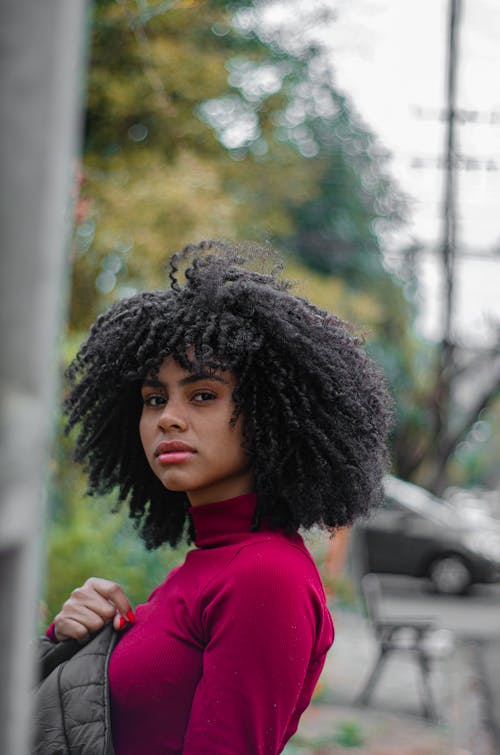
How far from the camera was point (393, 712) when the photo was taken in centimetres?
832

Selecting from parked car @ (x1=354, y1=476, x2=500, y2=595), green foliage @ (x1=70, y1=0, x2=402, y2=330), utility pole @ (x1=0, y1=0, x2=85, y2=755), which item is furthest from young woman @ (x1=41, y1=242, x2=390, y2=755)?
parked car @ (x1=354, y1=476, x2=500, y2=595)

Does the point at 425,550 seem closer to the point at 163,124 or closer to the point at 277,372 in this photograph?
the point at 163,124

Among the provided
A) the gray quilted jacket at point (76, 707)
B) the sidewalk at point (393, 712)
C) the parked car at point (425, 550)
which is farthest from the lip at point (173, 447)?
the parked car at point (425, 550)

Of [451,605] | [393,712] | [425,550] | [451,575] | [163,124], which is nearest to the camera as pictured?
[393,712]

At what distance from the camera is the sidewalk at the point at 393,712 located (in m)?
7.14

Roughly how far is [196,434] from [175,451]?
0.18 feet

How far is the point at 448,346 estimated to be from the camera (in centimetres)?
1828

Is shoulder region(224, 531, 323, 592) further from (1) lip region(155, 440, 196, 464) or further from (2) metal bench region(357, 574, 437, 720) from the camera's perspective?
(2) metal bench region(357, 574, 437, 720)

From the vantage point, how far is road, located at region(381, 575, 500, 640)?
1300cm

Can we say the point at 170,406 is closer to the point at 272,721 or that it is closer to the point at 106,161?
the point at 272,721

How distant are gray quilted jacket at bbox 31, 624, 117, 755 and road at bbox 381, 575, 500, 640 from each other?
10.5 m

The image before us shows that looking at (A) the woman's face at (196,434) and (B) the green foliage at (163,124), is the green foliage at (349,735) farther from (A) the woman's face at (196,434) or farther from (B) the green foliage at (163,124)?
(A) the woman's face at (196,434)

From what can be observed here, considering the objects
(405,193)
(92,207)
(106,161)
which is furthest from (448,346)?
(92,207)

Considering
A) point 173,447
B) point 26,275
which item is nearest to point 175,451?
point 173,447
